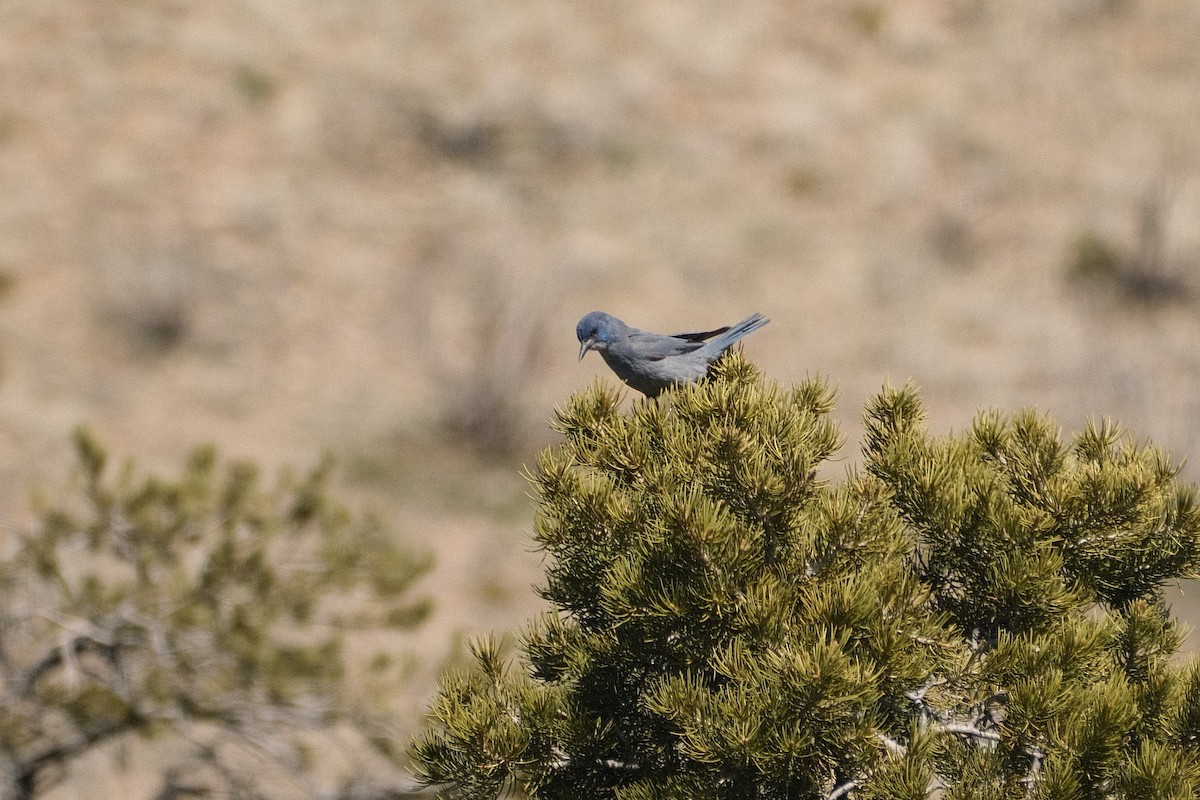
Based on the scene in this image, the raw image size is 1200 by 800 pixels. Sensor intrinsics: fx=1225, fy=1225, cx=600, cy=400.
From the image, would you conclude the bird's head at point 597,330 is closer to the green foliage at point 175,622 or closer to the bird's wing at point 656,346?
the bird's wing at point 656,346

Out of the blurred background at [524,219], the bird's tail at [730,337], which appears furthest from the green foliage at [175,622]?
the blurred background at [524,219]

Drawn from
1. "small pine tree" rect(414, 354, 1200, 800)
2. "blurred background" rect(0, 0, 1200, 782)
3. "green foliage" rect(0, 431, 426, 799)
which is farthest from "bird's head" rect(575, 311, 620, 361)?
"blurred background" rect(0, 0, 1200, 782)

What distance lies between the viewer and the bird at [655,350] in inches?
158

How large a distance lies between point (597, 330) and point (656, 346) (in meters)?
0.26

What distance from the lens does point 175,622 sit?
6645 mm

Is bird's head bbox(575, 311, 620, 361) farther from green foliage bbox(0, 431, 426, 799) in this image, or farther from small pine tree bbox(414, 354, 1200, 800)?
green foliage bbox(0, 431, 426, 799)

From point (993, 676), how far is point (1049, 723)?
0.20m

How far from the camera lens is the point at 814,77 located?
22.9 m

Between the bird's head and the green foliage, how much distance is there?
3.16 m

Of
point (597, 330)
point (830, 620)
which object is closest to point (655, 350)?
point (597, 330)

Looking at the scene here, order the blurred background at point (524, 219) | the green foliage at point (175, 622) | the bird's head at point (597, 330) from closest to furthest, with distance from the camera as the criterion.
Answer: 1. the bird's head at point (597, 330)
2. the green foliage at point (175, 622)
3. the blurred background at point (524, 219)

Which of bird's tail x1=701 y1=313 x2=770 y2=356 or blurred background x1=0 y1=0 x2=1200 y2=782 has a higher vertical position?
blurred background x1=0 y1=0 x2=1200 y2=782

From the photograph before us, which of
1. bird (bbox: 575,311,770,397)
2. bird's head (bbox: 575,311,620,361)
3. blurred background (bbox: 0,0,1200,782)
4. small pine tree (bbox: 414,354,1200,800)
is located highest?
blurred background (bbox: 0,0,1200,782)

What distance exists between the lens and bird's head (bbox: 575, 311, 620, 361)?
4.19 m
